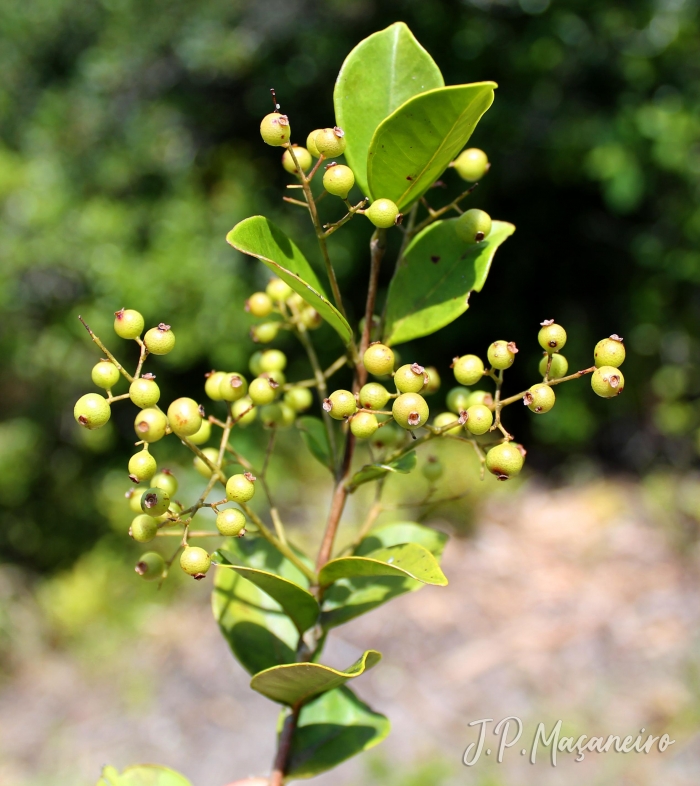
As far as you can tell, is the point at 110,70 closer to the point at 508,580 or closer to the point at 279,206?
the point at 279,206

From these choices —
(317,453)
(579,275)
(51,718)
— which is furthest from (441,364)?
(317,453)

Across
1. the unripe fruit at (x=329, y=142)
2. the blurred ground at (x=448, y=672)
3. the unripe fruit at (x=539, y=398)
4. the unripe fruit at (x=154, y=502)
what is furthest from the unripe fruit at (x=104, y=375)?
the blurred ground at (x=448, y=672)

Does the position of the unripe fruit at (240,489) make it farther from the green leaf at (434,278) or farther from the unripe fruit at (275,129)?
the unripe fruit at (275,129)

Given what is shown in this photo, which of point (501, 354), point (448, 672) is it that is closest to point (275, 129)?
point (501, 354)

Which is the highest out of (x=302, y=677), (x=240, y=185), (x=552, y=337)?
(x=552, y=337)

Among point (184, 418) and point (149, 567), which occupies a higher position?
point (184, 418)

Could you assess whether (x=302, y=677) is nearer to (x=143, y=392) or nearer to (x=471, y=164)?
(x=143, y=392)

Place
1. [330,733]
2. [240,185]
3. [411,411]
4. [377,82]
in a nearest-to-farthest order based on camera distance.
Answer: [411,411] → [377,82] → [330,733] → [240,185]
